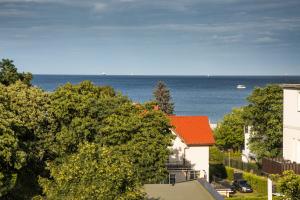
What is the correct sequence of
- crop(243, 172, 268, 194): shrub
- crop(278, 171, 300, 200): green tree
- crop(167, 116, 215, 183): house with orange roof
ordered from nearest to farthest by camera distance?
crop(278, 171, 300, 200): green tree → crop(243, 172, 268, 194): shrub → crop(167, 116, 215, 183): house with orange roof

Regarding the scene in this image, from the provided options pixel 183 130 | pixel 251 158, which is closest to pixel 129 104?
pixel 183 130

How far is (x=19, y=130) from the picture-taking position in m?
33.6

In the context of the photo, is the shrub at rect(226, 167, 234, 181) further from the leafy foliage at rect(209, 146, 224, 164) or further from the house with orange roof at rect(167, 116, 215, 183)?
the leafy foliage at rect(209, 146, 224, 164)

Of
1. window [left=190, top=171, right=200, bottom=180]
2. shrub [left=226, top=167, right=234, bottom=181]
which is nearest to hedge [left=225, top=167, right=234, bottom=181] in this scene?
shrub [left=226, top=167, right=234, bottom=181]

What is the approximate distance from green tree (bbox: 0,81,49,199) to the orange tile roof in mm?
19365

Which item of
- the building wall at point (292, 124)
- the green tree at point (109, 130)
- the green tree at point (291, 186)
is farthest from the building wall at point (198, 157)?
the green tree at point (291, 186)

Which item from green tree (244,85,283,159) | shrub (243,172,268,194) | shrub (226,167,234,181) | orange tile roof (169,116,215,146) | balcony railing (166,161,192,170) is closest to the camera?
shrub (243,172,268,194)

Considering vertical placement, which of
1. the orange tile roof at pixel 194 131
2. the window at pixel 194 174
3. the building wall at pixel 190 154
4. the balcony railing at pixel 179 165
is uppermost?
the orange tile roof at pixel 194 131

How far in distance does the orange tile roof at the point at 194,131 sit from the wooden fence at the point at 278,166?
71.1 ft

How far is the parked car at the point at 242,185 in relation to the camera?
5244cm

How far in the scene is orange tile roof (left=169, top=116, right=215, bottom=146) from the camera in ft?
180

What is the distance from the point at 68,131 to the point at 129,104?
549 cm

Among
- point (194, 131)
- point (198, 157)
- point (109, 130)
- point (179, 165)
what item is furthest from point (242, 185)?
point (109, 130)

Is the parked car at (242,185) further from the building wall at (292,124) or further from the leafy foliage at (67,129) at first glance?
the building wall at (292,124)
